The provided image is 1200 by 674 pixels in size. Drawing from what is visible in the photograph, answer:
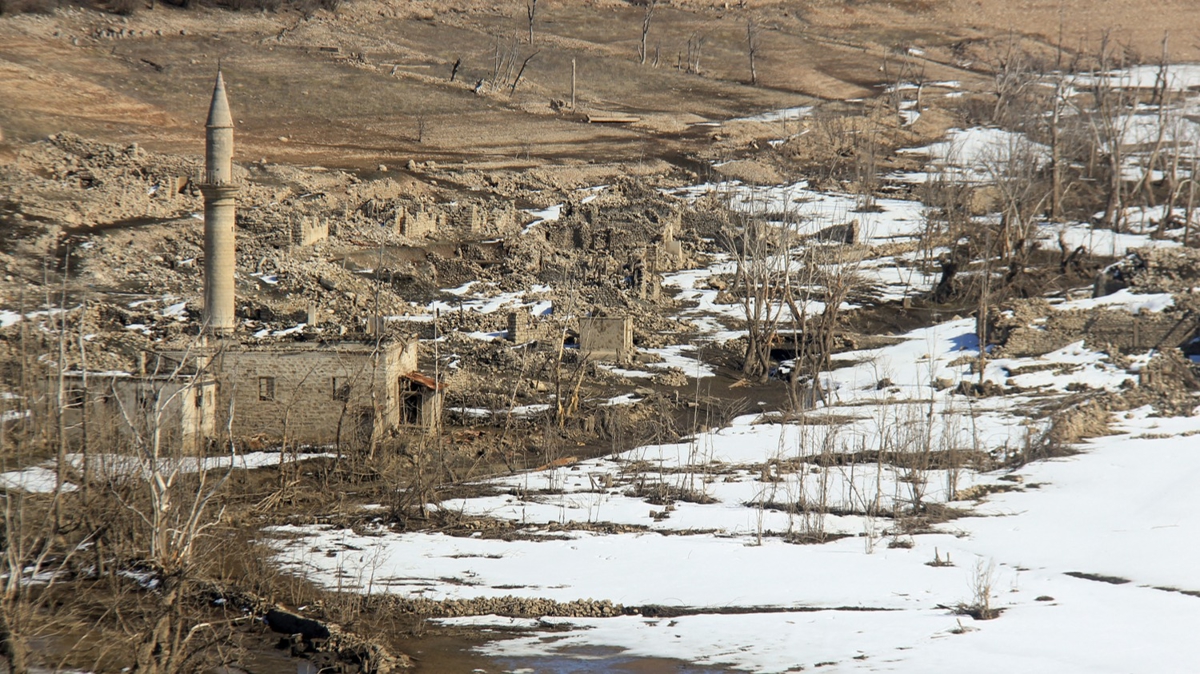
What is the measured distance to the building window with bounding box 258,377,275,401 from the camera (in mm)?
29297

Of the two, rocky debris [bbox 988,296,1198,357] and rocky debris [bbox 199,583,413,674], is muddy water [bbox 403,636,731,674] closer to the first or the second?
rocky debris [bbox 199,583,413,674]

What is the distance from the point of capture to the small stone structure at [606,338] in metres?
37.8

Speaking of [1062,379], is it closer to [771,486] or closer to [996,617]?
[771,486]

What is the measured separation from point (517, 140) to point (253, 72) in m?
15.9

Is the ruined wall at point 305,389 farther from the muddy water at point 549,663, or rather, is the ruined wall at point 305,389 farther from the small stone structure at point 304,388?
the muddy water at point 549,663

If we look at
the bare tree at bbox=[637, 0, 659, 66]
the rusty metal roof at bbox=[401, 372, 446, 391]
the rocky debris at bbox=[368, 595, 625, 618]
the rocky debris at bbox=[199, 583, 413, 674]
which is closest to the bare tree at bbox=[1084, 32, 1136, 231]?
the bare tree at bbox=[637, 0, 659, 66]

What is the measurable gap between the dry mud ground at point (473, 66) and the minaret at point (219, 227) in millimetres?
22424

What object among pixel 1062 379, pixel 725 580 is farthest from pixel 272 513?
pixel 1062 379

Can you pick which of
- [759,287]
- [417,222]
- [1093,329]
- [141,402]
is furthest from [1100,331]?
[141,402]

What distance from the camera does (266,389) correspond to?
29328 mm

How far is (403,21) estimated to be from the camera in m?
88.9

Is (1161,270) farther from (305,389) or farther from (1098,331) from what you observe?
(305,389)

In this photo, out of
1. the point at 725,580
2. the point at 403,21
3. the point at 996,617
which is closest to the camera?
the point at 996,617

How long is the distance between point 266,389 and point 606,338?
454 inches
